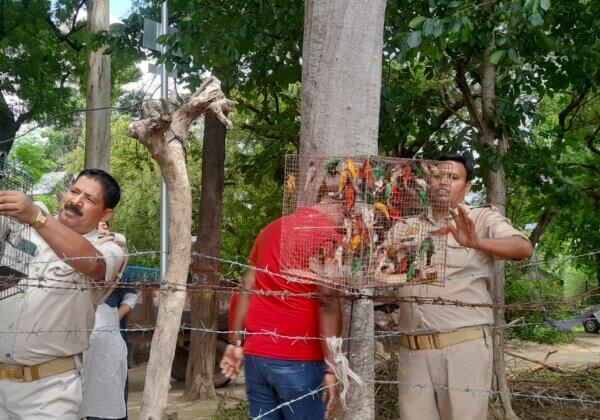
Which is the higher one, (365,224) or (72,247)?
(365,224)

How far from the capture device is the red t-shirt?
344 cm

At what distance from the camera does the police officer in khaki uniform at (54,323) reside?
354cm

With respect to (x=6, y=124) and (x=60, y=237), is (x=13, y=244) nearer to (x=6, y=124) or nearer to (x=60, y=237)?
(x=60, y=237)

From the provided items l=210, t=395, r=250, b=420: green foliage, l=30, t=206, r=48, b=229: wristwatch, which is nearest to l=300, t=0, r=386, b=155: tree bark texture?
l=30, t=206, r=48, b=229: wristwatch

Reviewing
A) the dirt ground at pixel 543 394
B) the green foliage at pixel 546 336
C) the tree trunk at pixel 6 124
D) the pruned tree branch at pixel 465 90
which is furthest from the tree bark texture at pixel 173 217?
the green foliage at pixel 546 336

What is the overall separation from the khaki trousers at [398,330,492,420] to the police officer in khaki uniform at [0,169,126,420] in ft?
4.95

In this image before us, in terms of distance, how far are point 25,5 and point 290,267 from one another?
11.5m

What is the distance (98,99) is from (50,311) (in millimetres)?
7831

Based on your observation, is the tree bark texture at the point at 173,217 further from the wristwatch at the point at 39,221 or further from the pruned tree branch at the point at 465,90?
the pruned tree branch at the point at 465,90

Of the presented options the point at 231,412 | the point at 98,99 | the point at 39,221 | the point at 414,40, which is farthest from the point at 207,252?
the point at 39,221

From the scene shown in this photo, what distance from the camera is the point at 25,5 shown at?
44.3ft

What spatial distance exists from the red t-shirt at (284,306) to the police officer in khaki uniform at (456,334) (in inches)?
26.7

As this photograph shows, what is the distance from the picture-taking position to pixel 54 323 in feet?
11.7

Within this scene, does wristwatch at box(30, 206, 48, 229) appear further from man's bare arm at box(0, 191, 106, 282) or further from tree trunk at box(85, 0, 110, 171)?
tree trunk at box(85, 0, 110, 171)
